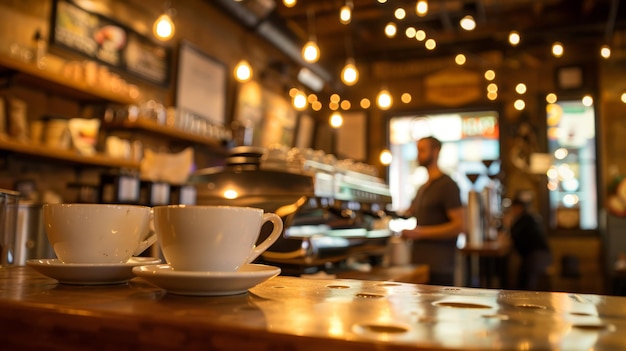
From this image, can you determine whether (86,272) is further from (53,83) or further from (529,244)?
Answer: (529,244)

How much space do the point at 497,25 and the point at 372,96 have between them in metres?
2.11

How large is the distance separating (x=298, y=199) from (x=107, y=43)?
2897 millimetres

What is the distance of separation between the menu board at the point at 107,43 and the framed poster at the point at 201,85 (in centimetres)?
22

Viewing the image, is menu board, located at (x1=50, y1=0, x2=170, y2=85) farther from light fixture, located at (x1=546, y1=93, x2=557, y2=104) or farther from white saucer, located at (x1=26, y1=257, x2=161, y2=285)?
light fixture, located at (x1=546, y1=93, x2=557, y2=104)

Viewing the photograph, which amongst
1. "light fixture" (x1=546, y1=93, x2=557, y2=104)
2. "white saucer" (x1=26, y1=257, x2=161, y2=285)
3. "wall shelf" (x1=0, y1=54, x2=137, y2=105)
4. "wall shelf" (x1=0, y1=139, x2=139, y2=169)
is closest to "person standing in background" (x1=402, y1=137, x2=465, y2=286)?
"wall shelf" (x1=0, y1=139, x2=139, y2=169)

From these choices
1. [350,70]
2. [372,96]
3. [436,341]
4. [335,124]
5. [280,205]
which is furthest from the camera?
[372,96]

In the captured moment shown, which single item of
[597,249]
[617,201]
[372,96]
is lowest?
[597,249]

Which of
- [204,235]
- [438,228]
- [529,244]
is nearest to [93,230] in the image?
[204,235]

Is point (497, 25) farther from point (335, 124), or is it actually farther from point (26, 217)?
point (26, 217)

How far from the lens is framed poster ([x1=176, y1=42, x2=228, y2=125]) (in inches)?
206

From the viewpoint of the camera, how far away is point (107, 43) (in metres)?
4.35

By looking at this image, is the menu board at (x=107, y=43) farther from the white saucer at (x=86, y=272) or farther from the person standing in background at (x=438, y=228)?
the white saucer at (x=86, y=272)

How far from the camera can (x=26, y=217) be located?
2.71 metres

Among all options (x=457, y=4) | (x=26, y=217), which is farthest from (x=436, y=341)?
(x=457, y=4)
